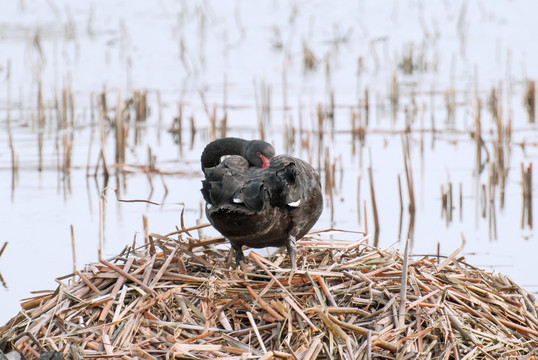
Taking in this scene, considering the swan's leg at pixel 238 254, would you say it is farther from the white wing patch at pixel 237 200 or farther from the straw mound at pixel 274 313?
the white wing patch at pixel 237 200

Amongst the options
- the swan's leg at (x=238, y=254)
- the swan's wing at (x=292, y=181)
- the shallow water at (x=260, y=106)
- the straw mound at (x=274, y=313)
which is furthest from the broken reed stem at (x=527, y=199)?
the swan's leg at (x=238, y=254)

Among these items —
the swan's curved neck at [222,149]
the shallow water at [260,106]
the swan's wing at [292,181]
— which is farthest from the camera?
the shallow water at [260,106]

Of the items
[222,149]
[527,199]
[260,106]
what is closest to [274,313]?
[222,149]

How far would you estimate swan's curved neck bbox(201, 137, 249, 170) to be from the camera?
5395 millimetres

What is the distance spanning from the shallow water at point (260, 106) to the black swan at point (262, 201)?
1126 mm

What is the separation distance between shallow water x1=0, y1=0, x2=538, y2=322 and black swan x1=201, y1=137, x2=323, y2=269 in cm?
113

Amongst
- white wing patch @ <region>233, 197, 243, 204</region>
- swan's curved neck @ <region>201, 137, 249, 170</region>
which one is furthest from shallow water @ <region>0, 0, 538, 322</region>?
white wing patch @ <region>233, 197, 243, 204</region>

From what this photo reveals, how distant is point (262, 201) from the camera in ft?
13.5

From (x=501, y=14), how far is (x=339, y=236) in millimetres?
12038

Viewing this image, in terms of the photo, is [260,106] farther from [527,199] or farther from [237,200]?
[237,200]

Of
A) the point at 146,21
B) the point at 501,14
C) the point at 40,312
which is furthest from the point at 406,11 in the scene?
the point at 40,312

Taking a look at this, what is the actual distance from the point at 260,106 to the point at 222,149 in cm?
644

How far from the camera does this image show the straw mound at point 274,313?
3982 millimetres

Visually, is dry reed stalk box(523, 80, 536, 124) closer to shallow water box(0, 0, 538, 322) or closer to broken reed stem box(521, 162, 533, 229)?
shallow water box(0, 0, 538, 322)
